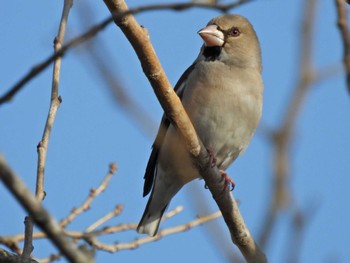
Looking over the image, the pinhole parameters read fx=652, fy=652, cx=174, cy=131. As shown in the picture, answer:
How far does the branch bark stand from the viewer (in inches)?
143

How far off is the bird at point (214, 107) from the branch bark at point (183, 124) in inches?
14.5

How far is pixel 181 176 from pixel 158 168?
244mm

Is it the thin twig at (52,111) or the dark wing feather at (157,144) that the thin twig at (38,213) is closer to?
the thin twig at (52,111)

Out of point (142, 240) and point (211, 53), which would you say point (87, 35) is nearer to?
point (142, 240)

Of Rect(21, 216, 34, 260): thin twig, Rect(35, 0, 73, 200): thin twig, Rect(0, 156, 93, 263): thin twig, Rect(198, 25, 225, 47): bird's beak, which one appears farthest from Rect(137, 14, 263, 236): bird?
Rect(0, 156, 93, 263): thin twig

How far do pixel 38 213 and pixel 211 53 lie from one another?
4.47 meters

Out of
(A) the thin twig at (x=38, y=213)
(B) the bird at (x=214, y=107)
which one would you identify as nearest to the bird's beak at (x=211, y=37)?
(B) the bird at (x=214, y=107)

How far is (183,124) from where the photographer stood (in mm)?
4309

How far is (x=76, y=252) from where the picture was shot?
6.52 feet

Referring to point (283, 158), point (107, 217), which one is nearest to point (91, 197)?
point (107, 217)

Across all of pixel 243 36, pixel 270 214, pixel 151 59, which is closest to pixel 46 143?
pixel 151 59

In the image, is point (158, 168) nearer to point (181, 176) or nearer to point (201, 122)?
point (181, 176)

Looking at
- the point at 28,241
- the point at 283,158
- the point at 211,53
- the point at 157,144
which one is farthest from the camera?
the point at 211,53

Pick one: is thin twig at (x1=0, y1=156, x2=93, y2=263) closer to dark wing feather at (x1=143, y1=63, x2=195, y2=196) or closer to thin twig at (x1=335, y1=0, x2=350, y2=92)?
thin twig at (x1=335, y1=0, x2=350, y2=92)
